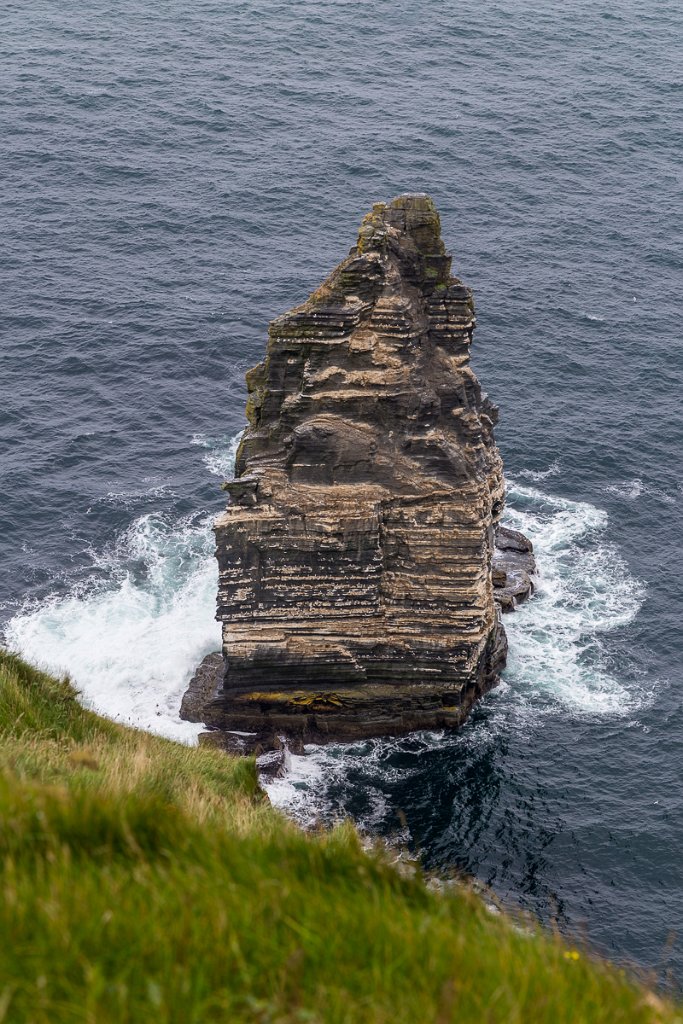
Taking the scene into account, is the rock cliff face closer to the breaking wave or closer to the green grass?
the breaking wave

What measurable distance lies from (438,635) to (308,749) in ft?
29.8

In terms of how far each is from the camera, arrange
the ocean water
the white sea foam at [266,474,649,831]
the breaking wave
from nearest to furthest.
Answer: the ocean water
the white sea foam at [266,474,649,831]
the breaking wave

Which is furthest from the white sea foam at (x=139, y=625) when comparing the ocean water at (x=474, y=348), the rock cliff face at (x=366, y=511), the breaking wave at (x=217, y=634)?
the rock cliff face at (x=366, y=511)

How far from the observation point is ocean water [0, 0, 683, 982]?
67.1 metres

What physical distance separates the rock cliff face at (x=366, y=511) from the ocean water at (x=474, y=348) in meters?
3.62

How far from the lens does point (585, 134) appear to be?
134 meters

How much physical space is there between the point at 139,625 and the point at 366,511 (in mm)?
19169

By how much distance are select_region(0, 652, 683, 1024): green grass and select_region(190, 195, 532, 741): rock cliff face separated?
162 feet

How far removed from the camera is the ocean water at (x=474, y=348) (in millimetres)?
67125

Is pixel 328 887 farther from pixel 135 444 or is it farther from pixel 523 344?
pixel 523 344

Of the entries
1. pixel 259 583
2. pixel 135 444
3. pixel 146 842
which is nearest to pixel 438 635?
pixel 259 583

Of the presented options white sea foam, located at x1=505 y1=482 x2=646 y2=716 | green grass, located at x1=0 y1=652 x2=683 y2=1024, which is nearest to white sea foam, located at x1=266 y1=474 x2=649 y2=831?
white sea foam, located at x1=505 y1=482 x2=646 y2=716

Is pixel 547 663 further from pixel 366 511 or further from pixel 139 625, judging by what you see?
pixel 139 625

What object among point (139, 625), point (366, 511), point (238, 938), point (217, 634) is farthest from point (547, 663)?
point (238, 938)
